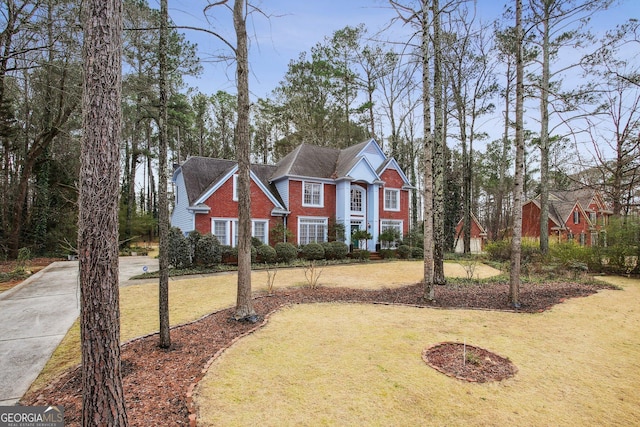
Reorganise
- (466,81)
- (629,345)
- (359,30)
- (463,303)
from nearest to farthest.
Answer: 1. (629,345)
2. (463,303)
3. (466,81)
4. (359,30)

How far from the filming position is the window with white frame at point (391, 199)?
73.1 feet

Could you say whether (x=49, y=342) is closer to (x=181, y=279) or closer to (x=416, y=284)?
(x=181, y=279)

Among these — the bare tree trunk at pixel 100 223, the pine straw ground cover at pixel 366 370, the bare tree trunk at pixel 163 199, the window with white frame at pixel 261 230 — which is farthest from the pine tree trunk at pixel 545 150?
the bare tree trunk at pixel 100 223

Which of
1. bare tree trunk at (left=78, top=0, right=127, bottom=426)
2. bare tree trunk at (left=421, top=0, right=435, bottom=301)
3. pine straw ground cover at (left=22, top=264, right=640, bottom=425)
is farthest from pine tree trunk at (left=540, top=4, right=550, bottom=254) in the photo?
bare tree trunk at (left=78, top=0, right=127, bottom=426)

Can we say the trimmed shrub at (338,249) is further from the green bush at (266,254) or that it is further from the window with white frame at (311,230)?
the green bush at (266,254)

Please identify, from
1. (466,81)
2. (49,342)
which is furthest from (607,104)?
(49,342)

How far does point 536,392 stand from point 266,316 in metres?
4.69

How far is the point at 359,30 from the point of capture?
2666 cm

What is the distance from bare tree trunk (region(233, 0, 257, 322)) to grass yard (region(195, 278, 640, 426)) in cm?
74

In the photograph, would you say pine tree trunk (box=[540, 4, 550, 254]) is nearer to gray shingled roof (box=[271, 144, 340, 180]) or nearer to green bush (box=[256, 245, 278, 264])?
gray shingled roof (box=[271, 144, 340, 180])

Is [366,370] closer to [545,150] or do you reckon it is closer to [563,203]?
[545,150]

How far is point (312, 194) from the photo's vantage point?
2022 cm

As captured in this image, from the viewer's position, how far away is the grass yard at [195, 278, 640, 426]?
10.7ft

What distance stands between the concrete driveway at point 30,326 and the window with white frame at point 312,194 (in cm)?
1124
